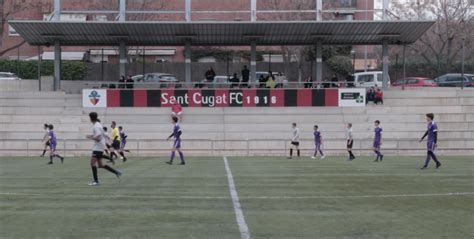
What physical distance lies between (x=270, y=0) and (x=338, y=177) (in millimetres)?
38780

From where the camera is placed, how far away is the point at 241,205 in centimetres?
1250

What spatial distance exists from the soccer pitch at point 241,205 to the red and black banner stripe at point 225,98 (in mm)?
18066

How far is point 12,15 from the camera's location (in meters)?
53.9

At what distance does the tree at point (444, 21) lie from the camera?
57250mm

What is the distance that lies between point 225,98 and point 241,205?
26.0 metres

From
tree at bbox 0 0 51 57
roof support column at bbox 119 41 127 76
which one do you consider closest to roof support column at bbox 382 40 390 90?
roof support column at bbox 119 41 127 76

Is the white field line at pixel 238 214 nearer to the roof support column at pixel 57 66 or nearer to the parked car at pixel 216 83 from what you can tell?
the parked car at pixel 216 83

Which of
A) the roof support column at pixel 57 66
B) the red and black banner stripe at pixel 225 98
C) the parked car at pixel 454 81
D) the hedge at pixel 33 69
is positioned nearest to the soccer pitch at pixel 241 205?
the red and black banner stripe at pixel 225 98

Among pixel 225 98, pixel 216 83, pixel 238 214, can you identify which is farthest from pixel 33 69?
pixel 238 214

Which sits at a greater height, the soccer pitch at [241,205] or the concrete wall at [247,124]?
the concrete wall at [247,124]

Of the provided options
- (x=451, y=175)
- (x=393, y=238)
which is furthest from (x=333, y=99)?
(x=393, y=238)

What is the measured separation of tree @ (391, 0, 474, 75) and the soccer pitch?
40.4m

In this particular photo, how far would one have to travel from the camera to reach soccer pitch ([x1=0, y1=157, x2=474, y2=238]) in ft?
32.6

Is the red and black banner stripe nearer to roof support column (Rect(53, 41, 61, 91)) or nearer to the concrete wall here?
the concrete wall
